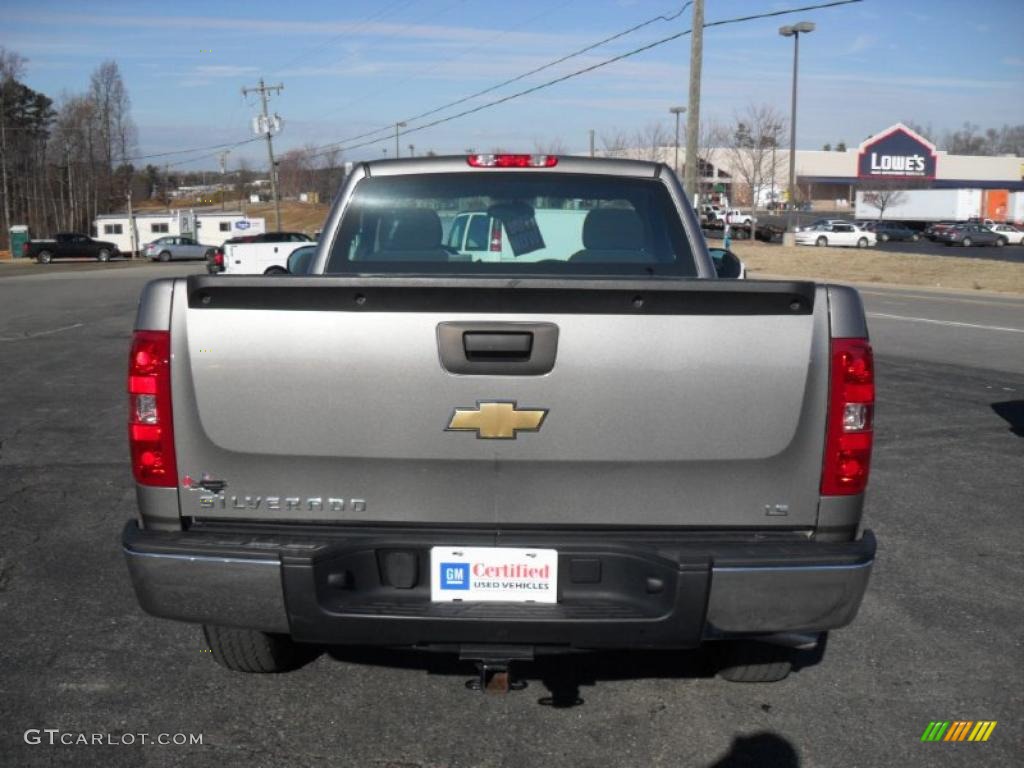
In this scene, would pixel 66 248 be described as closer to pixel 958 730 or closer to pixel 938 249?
pixel 938 249

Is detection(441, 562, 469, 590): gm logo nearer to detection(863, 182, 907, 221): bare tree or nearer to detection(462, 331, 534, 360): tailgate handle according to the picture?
detection(462, 331, 534, 360): tailgate handle

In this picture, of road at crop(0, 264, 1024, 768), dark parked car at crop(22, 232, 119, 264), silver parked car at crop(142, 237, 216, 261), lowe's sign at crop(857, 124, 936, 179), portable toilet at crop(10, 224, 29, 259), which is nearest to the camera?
road at crop(0, 264, 1024, 768)

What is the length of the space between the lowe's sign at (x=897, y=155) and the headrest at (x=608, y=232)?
366ft

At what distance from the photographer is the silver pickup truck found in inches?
114

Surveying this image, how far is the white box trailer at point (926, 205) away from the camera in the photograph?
78.9 metres

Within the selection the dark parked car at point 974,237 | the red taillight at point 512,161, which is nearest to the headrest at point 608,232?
the red taillight at point 512,161

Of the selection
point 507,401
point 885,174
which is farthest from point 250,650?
point 885,174

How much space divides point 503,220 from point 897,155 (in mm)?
115397

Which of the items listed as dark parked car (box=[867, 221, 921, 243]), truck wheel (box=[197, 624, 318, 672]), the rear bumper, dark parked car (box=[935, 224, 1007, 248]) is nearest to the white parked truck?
truck wheel (box=[197, 624, 318, 672])

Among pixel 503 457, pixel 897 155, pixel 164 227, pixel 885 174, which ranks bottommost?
pixel 164 227

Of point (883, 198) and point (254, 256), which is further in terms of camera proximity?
point (883, 198)

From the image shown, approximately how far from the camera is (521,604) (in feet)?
9.61

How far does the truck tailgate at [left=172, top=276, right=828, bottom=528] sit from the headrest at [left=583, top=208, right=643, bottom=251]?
1681 millimetres

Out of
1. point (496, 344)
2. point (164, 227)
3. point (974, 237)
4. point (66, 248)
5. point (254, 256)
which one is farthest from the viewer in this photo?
point (164, 227)
